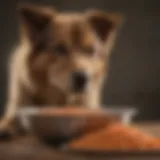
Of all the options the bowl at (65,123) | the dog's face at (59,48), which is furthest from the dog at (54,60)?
the bowl at (65,123)

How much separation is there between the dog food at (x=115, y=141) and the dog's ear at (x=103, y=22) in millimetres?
935

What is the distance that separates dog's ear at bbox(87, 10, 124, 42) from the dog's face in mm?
31

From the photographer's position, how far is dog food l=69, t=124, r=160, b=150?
0.80m

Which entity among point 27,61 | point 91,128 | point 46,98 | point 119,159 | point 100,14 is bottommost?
point 119,159

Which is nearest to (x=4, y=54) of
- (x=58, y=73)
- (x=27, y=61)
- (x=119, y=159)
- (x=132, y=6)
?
(x=27, y=61)

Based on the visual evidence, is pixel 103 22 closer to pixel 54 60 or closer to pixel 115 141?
pixel 54 60

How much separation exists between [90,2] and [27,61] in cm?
37

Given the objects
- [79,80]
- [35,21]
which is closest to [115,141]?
[79,80]

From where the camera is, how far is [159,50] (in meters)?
1.90

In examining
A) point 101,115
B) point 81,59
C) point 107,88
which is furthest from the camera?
point 107,88

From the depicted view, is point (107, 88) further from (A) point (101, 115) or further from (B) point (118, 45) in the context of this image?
(A) point (101, 115)

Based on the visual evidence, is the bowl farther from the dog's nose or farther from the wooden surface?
the dog's nose

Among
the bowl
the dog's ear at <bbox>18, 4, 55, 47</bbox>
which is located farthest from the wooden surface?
the dog's ear at <bbox>18, 4, 55, 47</bbox>

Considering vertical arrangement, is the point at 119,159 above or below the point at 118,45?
below
